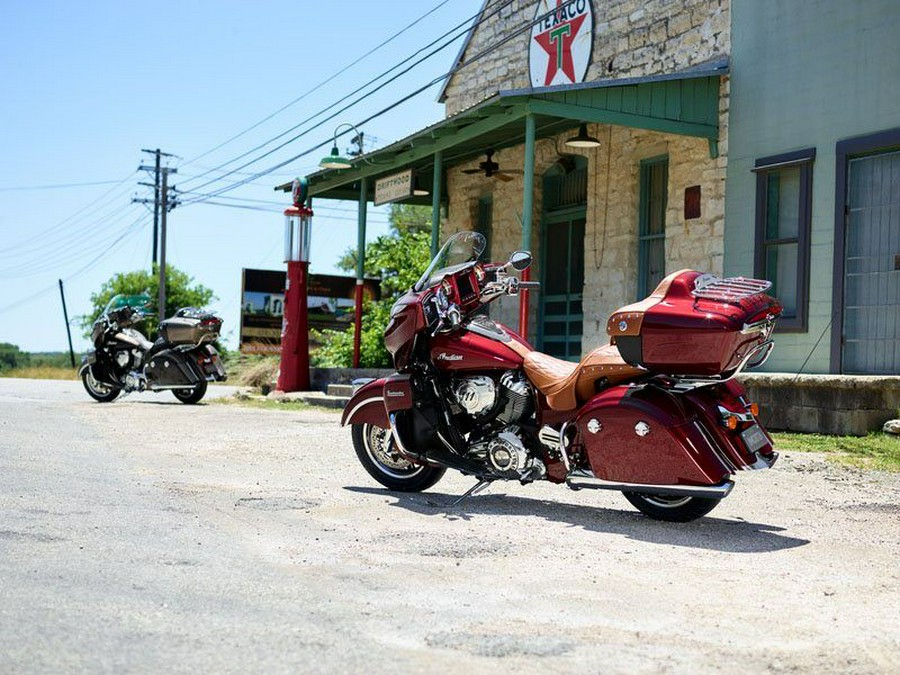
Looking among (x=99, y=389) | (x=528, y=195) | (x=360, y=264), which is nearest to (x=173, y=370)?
(x=99, y=389)

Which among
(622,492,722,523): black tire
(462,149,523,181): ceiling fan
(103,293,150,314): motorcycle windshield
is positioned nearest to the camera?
(622,492,722,523): black tire

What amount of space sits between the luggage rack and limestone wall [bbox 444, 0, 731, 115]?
774 cm

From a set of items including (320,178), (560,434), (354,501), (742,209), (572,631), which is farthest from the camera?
(320,178)

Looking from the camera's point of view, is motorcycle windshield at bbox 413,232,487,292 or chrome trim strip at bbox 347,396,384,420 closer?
motorcycle windshield at bbox 413,232,487,292

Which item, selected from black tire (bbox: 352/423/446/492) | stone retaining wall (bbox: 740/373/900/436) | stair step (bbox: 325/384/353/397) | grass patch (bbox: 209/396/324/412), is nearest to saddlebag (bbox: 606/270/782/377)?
black tire (bbox: 352/423/446/492)

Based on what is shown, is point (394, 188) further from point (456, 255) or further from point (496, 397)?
point (496, 397)

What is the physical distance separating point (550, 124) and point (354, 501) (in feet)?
28.9

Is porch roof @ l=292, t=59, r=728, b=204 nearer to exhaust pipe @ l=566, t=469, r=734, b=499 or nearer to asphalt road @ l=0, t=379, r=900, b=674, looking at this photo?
asphalt road @ l=0, t=379, r=900, b=674

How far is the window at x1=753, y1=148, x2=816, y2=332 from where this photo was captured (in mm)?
11258

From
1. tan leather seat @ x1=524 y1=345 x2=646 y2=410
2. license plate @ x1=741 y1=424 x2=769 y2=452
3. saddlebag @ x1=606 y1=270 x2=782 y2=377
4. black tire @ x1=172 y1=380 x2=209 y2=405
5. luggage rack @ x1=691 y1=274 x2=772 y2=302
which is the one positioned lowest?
black tire @ x1=172 y1=380 x2=209 y2=405

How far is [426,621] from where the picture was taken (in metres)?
3.65

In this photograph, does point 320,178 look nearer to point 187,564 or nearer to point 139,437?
point 139,437

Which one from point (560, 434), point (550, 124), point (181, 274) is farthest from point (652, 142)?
point (181, 274)

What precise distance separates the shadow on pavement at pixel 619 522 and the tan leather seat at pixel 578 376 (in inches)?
25.1
